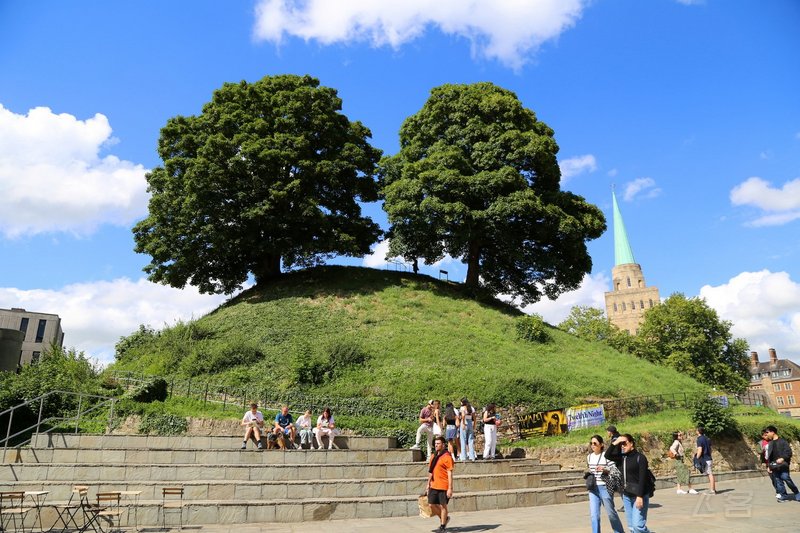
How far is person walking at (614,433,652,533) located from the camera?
300 inches

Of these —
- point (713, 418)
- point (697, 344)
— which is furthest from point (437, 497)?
point (697, 344)

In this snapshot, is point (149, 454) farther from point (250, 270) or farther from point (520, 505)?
point (250, 270)

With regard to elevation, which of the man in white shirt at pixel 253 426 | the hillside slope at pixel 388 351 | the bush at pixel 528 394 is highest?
the hillside slope at pixel 388 351

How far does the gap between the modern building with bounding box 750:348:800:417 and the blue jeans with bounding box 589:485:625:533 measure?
337ft

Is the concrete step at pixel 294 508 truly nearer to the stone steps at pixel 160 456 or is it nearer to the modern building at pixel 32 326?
the stone steps at pixel 160 456

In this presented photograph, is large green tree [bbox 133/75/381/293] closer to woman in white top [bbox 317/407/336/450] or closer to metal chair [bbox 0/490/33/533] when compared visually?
woman in white top [bbox 317/407/336/450]

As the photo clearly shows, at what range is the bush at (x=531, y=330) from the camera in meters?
29.1

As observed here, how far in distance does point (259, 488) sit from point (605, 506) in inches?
293

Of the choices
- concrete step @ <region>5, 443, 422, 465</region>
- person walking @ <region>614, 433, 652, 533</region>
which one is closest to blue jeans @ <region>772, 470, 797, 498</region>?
person walking @ <region>614, 433, 652, 533</region>

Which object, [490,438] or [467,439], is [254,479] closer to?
[467,439]

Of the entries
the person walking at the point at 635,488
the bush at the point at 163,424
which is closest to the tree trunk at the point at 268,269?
the bush at the point at 163,424

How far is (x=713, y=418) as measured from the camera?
18.5 m

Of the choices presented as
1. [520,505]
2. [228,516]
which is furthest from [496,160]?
[228,516]

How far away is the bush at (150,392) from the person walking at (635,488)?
57.9ft
